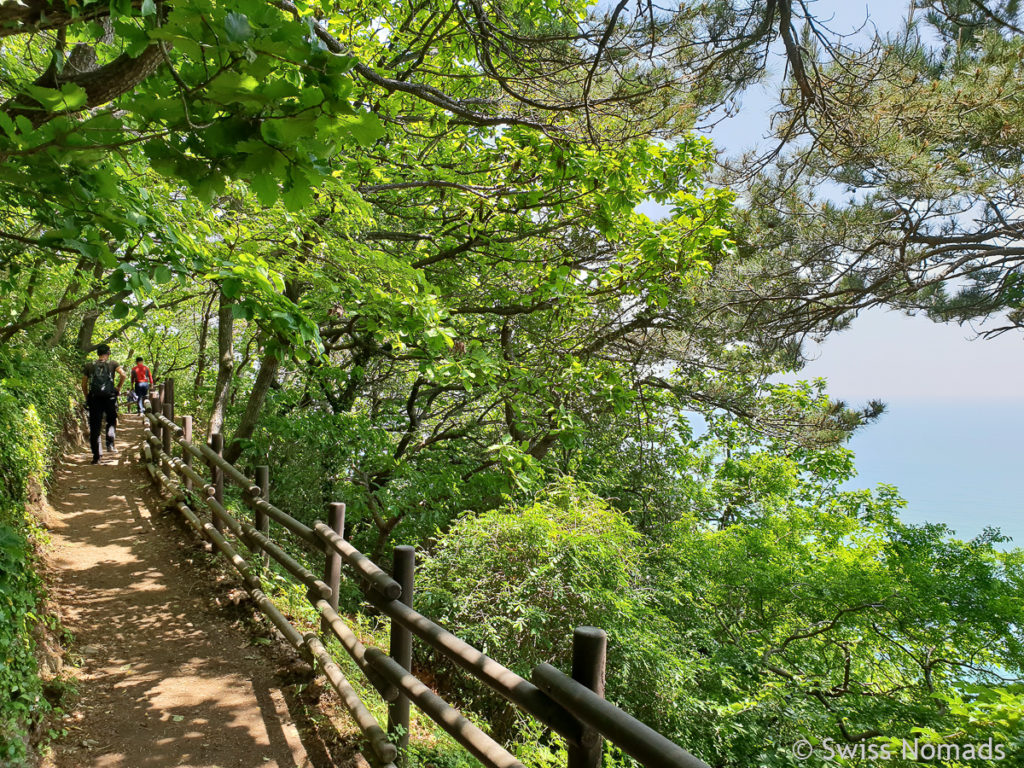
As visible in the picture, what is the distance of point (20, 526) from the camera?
5.51 metres

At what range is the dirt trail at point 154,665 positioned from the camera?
354cm

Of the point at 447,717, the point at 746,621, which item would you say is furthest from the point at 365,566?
the point at 746,621

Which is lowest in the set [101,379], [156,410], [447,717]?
[447,717]

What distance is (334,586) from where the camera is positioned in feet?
14.5

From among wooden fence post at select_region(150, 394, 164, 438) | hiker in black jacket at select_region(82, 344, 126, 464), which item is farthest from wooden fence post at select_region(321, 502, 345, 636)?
hiker in black jacket at select_region(82, 344, 126, 464)

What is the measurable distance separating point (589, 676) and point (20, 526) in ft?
19.1

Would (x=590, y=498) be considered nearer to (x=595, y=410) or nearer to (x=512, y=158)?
(x=595, y=410)

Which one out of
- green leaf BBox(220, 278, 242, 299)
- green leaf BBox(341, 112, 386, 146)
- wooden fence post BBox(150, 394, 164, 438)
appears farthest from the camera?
wooden fence post BBox(150, 394, 164, 438)

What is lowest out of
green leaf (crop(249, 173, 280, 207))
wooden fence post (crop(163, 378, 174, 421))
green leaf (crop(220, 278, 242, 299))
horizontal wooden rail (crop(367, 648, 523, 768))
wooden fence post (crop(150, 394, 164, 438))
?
horizontal wooden rail (crop(367, 648, 523, 768))

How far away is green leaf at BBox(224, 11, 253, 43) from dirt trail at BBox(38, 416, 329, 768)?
3.54 metres

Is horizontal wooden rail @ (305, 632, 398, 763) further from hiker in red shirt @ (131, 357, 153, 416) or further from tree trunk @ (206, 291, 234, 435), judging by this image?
hiker in red shirt @ (131, 357, 153, 416)

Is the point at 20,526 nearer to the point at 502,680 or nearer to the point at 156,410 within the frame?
the point at 156,410

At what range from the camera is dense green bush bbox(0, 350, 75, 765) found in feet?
10.6

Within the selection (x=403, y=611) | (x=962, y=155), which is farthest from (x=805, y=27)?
(x=403, y=611)
